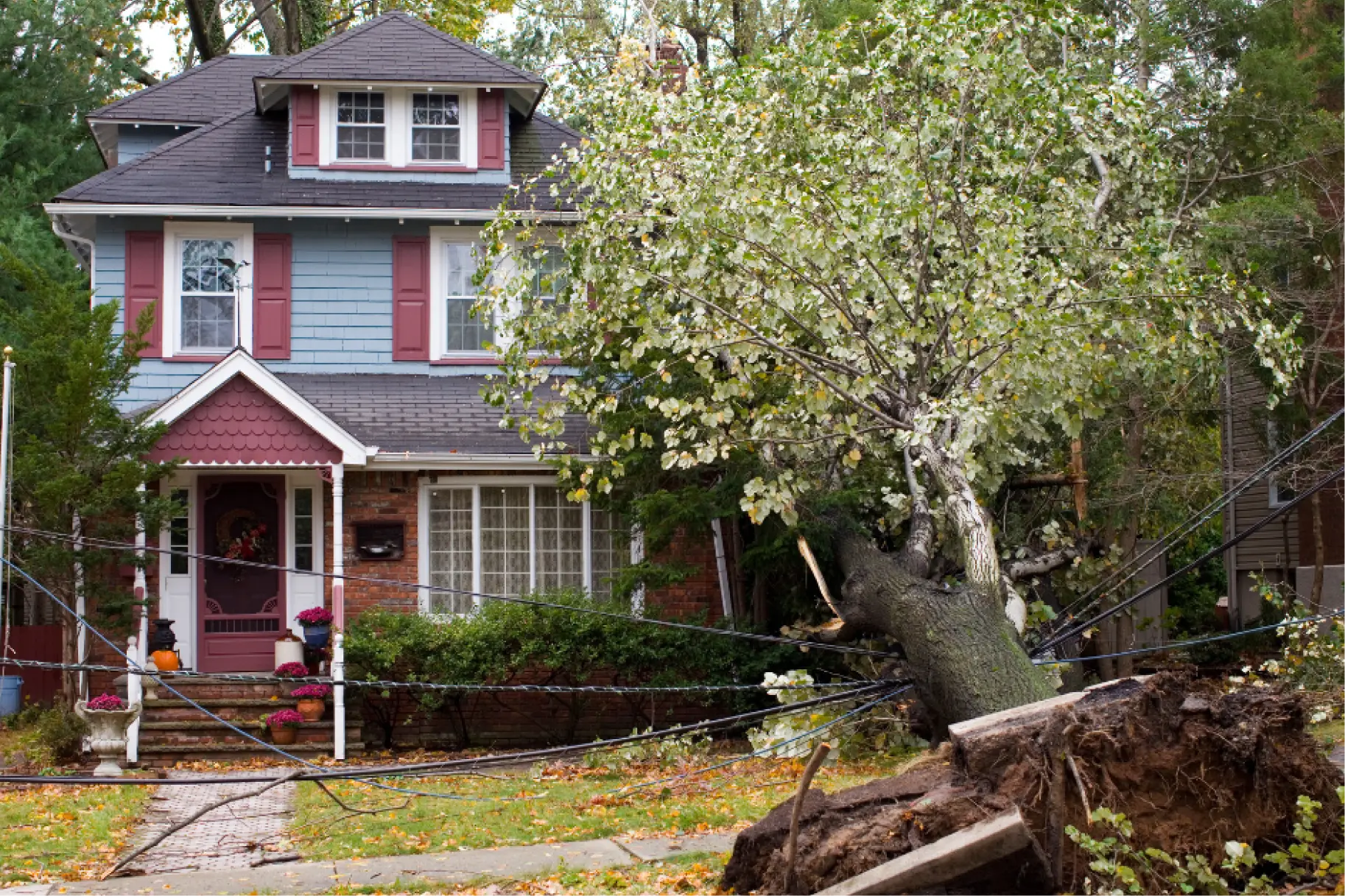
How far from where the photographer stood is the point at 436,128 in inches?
664

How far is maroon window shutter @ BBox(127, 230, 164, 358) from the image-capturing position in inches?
620

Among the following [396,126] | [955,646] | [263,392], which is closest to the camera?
[955,646]

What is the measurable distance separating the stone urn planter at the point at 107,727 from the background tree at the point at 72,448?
93 cm

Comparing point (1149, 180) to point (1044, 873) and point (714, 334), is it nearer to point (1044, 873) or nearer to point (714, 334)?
point (714, 334)

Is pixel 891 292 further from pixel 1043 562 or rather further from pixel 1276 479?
pixel 1276 479

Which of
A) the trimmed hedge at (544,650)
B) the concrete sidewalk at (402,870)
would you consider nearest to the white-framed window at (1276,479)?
the trimmed hedge at (544,650)

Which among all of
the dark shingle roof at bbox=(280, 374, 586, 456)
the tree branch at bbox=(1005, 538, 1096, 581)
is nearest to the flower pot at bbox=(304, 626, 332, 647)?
the dark shingle roof at bbox=(280, 374, 586, 456)

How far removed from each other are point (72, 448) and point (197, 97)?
7215 millimetres

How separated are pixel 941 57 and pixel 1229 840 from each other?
23.3 feet

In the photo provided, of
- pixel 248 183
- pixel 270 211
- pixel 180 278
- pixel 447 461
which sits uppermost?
pixel 248 183

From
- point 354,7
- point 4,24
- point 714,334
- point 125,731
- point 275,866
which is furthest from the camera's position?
point 354,7

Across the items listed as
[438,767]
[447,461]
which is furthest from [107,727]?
[438,767]

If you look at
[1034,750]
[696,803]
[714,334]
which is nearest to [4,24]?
[714,334]

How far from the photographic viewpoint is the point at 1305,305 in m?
14.1
